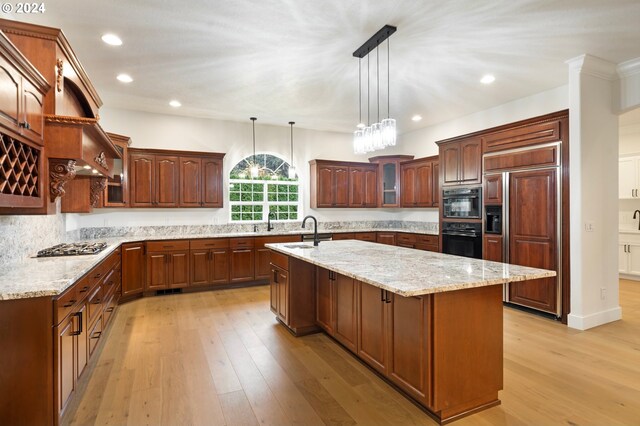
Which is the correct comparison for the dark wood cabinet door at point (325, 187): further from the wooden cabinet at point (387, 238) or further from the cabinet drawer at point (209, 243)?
the cabinet drawer at point (209, 243)

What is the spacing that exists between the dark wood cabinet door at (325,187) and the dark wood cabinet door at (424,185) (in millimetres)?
1648

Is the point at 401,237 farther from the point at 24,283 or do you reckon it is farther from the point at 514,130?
the point at 24,283

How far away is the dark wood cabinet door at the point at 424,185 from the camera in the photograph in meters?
6.35

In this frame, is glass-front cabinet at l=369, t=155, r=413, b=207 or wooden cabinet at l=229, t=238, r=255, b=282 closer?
wooden cabinet at l=229, t=238, r=255, b=282

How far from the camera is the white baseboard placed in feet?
12.3

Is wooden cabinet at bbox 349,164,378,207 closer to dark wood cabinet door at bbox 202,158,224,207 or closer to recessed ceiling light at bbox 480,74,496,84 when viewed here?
dark wood cabinet door at bbox 202,158,224,207

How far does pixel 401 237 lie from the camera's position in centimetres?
665

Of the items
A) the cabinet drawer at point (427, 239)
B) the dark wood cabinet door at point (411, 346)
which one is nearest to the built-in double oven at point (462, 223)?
the cabinet drawer at point (427, 239)

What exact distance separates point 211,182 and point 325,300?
11.1 ft

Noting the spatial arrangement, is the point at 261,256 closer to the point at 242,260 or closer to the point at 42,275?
the point at 242,260

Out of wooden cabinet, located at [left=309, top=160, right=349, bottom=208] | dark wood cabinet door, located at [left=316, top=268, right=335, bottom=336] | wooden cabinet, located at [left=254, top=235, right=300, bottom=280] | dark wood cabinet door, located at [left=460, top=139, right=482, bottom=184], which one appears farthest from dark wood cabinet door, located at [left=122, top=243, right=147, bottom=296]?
dark wood cabinet door, located at [left=460, top=139, right=482, bottom=184]

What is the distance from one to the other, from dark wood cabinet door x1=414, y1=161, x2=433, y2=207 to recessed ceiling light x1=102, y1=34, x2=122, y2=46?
5074 millimetres

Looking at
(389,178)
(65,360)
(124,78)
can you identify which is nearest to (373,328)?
(65,360)

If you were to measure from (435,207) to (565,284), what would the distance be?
8.89ft
